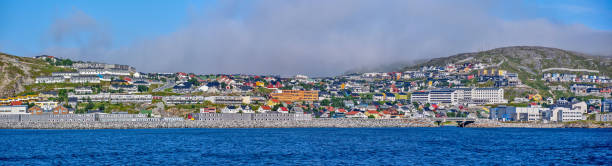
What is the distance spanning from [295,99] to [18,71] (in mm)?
59317

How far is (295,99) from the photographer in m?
132

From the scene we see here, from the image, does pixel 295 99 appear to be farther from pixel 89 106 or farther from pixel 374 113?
pixel 89 106

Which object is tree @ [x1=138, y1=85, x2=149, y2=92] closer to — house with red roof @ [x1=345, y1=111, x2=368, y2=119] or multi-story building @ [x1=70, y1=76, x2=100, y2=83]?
multi-story building @ [x1=70, y1=76, x2=100, y2=83]

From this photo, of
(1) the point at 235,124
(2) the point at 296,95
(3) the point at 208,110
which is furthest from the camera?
(2) the point at 296,95

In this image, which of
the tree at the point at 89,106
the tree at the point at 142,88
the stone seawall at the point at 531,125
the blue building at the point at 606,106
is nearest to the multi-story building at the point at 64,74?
the tree at the point at 142,88

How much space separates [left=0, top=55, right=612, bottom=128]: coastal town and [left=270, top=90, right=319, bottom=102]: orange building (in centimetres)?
25

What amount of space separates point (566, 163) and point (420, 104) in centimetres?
9885

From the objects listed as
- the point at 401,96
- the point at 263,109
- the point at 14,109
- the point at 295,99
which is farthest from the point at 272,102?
the point at 401,96

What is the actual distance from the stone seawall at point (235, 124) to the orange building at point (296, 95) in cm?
3439

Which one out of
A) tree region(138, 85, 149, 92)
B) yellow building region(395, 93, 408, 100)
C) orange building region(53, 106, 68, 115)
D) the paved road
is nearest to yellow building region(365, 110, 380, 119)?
yellow building region(395, 93, 408, 100)

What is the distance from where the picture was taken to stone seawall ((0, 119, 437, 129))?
83500mm

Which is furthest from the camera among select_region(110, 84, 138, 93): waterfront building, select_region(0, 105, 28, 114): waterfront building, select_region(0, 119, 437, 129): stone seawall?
select_region(110, 84, 138, 93): waterfront building

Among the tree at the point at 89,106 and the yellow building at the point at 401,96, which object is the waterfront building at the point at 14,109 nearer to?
the tree at the point at 89,106

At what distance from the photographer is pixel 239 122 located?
90312mm
